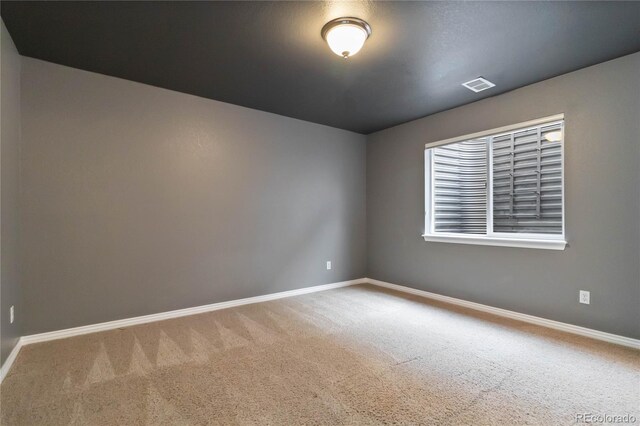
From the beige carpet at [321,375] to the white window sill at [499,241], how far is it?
0.83 meters

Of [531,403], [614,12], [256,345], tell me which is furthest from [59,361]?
[614,12]

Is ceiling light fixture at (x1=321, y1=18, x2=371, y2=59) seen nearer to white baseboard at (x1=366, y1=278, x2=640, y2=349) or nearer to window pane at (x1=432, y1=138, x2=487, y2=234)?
window pane at (x1=432, y1=138, x2=487, y2=234)

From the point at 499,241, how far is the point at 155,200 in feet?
12.7

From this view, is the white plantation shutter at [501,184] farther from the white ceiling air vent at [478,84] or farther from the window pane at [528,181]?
the white ceiling air vent at [478,84]

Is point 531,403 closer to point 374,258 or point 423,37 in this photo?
point 423,37

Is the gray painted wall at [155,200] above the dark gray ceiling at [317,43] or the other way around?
the other way around

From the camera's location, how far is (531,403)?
6.07 feet

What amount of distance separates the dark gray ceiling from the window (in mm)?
635

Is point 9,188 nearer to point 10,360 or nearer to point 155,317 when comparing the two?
point 10,360

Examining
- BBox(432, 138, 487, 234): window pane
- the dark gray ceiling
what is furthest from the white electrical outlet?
the dark gray ceiling

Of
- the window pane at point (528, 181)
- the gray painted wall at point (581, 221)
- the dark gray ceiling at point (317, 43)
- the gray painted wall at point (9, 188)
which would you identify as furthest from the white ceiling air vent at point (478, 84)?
the gray painted wall at point (9, 188)

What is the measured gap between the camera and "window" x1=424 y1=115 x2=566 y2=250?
324 centimetres

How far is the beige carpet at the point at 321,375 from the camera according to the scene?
1.76 metres

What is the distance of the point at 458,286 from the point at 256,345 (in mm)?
2650
